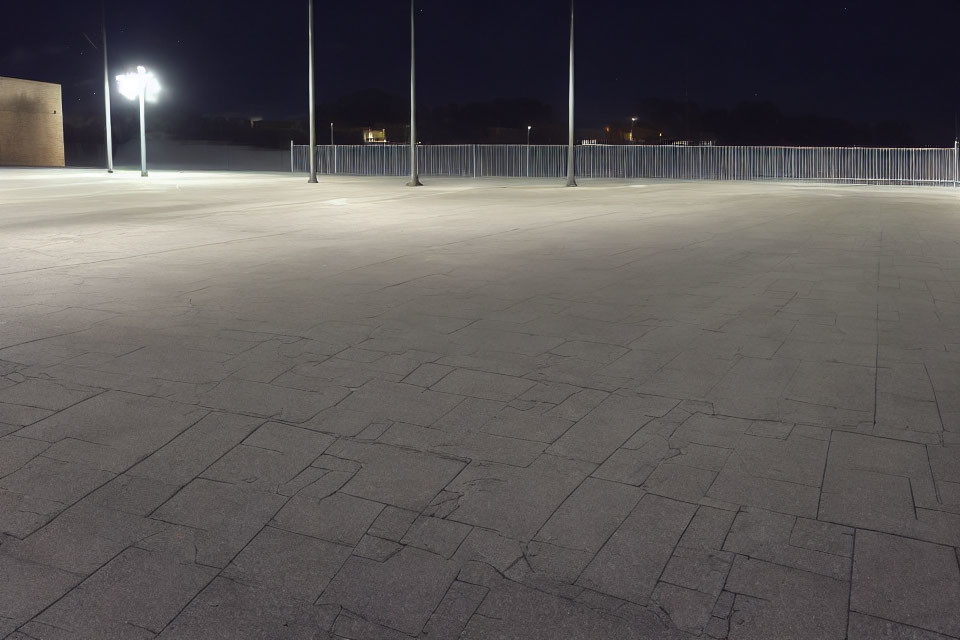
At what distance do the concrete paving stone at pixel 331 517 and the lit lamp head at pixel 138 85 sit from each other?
45168mm

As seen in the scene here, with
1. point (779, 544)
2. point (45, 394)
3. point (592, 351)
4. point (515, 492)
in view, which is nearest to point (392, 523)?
point (515, 492)

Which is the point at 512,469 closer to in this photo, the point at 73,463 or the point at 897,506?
the point at 897,506

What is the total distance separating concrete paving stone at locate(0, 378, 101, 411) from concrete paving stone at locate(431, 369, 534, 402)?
209 cm

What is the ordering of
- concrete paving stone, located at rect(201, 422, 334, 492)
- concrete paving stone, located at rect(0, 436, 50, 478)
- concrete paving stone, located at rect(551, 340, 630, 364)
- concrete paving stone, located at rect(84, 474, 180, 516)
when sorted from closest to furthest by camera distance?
concrete paving stone, located at rect(84, 474, 180, 516) → concrete paving stone, located at rect(201, 422, 334, 492) → concrete paving stone, located at rect(0, 436, 50, 478) → concrete paving stone, located at rect(551, 340, 630, 364)

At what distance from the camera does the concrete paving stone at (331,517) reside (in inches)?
159

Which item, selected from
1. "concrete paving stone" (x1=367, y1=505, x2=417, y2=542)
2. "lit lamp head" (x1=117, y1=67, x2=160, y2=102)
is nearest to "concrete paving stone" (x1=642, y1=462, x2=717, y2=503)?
"concrete paving stone" (x1=367, y1=505, x2=417, y2=542)

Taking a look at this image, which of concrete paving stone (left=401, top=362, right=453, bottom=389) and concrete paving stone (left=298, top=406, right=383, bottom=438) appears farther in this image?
concrete paving stone (left=401, top=362, right=453, bottom=389)

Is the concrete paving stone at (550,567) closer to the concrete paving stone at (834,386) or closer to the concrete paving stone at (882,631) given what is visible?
the concrete paving stone at (882,631)

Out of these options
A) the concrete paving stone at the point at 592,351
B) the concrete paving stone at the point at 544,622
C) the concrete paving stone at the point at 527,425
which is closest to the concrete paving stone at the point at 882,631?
the concrete paving stone at the point at 544,622

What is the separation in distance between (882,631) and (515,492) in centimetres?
167

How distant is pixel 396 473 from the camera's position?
4.69 meters

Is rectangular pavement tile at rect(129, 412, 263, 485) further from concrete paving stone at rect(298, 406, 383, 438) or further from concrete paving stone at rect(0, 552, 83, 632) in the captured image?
concrete paving stone at rect(0, 552, 83, 632)

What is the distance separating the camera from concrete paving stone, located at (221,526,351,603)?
3.64 metres

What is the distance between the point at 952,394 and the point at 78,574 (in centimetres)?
498
